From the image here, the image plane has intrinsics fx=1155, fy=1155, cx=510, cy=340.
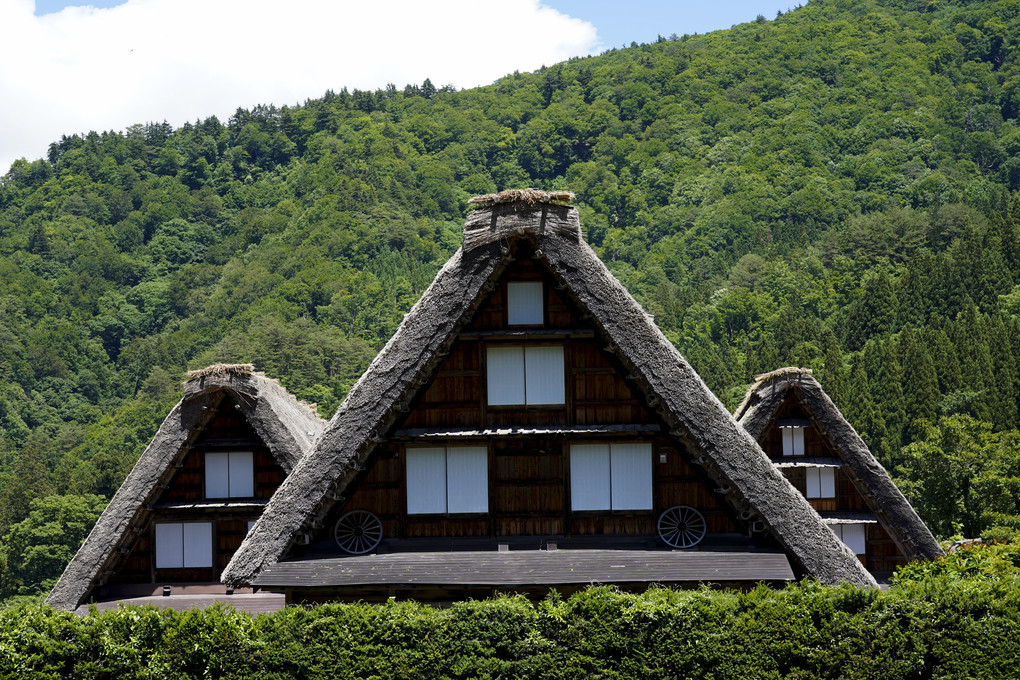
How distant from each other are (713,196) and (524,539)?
127106 mm

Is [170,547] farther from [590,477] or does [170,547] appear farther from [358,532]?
[590,477]

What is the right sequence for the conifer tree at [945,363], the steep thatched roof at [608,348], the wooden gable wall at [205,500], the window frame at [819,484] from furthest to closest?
1. the conifer tree at [945,363]
2. the window frame at [819,484]
3. the wooden gable wall at [205,500]
4. the steep thatched roof at [608,348]

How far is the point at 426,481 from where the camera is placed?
1788cm

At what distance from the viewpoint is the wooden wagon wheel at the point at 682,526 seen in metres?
17.5

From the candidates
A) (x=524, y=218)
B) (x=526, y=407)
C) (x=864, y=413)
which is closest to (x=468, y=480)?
(x=526, y=407)

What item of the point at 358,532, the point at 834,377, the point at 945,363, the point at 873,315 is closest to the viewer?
the point at 358,532

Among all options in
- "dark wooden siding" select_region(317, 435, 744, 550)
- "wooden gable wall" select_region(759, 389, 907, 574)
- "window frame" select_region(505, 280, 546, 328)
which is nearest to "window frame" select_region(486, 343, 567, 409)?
"window frame" select_region(505, 280, 546, 328)

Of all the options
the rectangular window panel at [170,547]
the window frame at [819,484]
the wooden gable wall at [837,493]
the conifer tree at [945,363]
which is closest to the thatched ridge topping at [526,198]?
the rectangular window panel at [170,547]

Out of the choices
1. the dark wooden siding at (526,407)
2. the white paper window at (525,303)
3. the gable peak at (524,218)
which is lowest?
the dark wooden siding at (526,407)

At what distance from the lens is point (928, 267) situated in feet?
303

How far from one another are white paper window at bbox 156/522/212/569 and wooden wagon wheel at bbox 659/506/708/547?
1152 centimetres

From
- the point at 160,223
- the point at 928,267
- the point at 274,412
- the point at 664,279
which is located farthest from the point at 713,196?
the point at 274,412

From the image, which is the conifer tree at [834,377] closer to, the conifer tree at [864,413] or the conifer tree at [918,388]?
the conifer tree at [864,413]

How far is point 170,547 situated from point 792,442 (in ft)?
51.5
